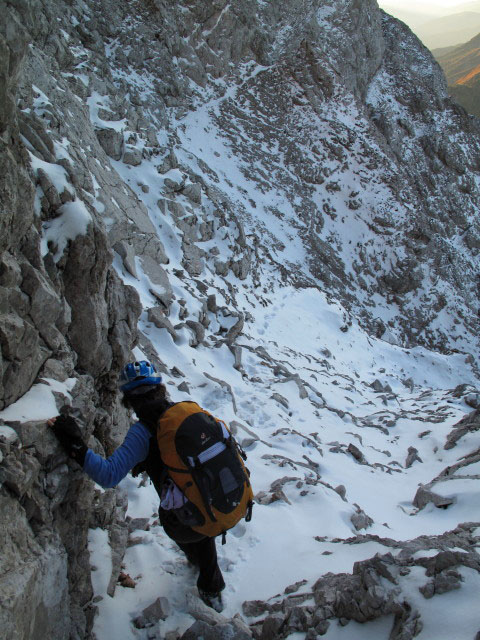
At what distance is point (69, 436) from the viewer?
3336mm

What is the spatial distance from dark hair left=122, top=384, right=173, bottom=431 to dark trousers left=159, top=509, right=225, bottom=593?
80 cm

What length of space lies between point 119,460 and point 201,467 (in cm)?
67

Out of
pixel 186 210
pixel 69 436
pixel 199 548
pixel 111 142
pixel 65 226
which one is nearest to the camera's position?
pixel 69 436

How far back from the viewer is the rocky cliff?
11.5 ft

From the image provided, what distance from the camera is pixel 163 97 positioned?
28.8 meters

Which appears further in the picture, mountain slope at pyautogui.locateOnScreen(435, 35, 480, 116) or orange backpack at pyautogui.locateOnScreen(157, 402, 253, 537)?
mountain slope at pyautogui.locateOnScreen(435, 35, 480, 116)

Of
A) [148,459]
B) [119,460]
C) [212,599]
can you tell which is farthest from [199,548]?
[119,460]

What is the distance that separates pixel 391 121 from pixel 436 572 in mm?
41662

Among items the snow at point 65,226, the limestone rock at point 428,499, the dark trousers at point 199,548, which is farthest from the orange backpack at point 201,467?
the limestone rock at point 428,499

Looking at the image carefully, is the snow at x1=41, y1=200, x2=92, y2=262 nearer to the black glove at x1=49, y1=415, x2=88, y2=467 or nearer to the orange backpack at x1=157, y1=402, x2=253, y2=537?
the black glove at x1=49, y1=415, x2=88, y2=467

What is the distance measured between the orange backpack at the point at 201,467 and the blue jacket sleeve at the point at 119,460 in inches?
9.3

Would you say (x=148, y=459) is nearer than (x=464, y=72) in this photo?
Yes

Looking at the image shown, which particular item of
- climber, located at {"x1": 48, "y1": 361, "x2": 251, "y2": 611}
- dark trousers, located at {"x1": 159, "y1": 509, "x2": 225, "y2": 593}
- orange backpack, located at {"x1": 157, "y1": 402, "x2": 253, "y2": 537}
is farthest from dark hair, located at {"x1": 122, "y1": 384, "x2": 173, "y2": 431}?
dark trousers, located at {"x1": 159, "y1": 509, "x2": 225, "y2": 593}

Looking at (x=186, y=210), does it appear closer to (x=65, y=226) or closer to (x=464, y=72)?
(x=65, y=226)
